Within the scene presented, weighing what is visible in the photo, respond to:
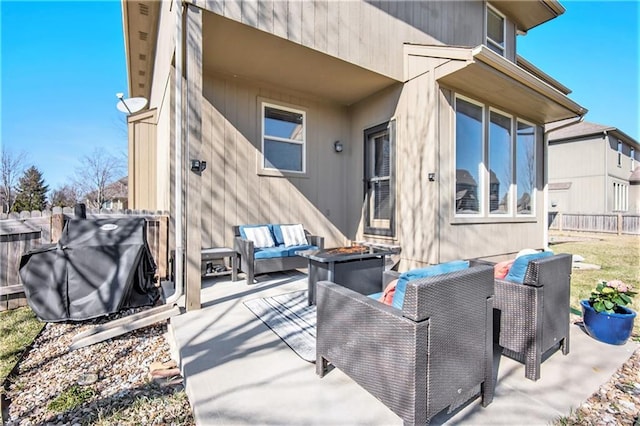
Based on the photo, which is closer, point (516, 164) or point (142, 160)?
point (516, 164)

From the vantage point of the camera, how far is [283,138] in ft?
19.4

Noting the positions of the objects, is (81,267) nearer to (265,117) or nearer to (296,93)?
(265,117)

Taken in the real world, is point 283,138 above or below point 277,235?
above

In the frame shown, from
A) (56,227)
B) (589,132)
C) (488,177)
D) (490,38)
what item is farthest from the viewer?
(589,132)

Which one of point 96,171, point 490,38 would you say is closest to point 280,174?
point 490,38

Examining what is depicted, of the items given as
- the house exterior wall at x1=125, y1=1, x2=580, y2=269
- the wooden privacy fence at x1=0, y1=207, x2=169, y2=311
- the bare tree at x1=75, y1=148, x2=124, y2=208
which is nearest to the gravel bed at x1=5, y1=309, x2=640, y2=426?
the wooden privacy fence at x1=0, y1=207, x2=169, y2=311

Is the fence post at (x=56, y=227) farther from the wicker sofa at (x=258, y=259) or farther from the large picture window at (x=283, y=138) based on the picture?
the large picture window at (x=283, y=138)

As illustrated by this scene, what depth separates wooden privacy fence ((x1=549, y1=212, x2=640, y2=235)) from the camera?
13.9 metres

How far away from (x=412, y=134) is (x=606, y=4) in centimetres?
800

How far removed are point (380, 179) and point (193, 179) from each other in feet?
11.9

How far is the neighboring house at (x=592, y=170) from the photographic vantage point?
16219 mm

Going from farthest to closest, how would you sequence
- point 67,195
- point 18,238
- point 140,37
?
point 67,195
point 140,37
point 18,238

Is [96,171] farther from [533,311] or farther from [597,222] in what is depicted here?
[597,222]

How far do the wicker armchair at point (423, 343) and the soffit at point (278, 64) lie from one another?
12.3 ft
